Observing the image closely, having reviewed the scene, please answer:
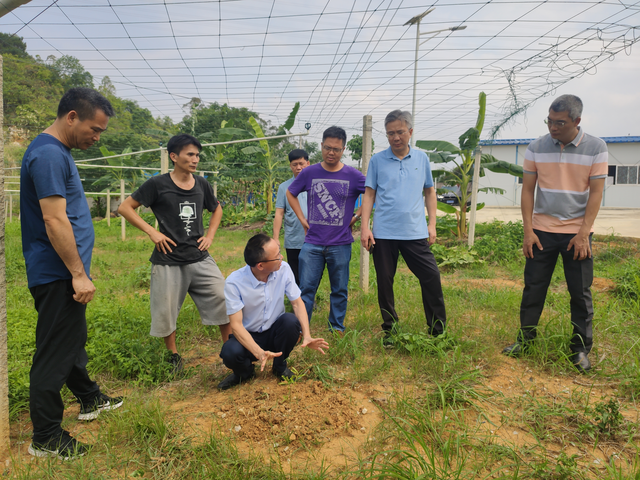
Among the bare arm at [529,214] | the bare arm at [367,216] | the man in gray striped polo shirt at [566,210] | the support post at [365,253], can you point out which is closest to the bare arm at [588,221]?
the man in gray striped polo shirt at [566,210]

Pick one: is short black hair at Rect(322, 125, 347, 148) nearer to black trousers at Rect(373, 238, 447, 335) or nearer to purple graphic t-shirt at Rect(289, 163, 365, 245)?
purple graphic t-shirt at Rect(289, 163, 365, 245)

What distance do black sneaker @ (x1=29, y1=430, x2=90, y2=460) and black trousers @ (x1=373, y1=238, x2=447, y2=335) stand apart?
233cm

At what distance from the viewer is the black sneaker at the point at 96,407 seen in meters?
2.53

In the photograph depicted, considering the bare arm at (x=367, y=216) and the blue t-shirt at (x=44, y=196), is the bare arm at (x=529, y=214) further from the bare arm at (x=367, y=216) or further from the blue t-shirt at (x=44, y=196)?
the blue t-shirt at (x=44, y=196)

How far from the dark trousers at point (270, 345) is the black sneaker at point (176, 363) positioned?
1.67 feet

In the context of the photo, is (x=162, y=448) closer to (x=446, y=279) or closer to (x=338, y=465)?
(x=338, y=465)

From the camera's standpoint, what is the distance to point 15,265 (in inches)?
255

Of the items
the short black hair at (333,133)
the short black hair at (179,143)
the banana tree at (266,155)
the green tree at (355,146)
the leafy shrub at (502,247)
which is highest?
the green tree at (355,146)

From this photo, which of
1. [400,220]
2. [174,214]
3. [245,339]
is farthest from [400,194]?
[174,214]

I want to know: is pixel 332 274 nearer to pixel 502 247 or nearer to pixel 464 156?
pixel 502 247

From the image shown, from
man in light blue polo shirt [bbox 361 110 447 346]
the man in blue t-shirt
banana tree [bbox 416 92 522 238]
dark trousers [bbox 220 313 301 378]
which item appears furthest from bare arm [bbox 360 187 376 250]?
banana tree [bbox 416 92 522 238]

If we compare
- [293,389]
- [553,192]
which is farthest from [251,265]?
[553,192]

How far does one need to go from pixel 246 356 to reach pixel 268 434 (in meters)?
0.62

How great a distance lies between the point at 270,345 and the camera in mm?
2961
